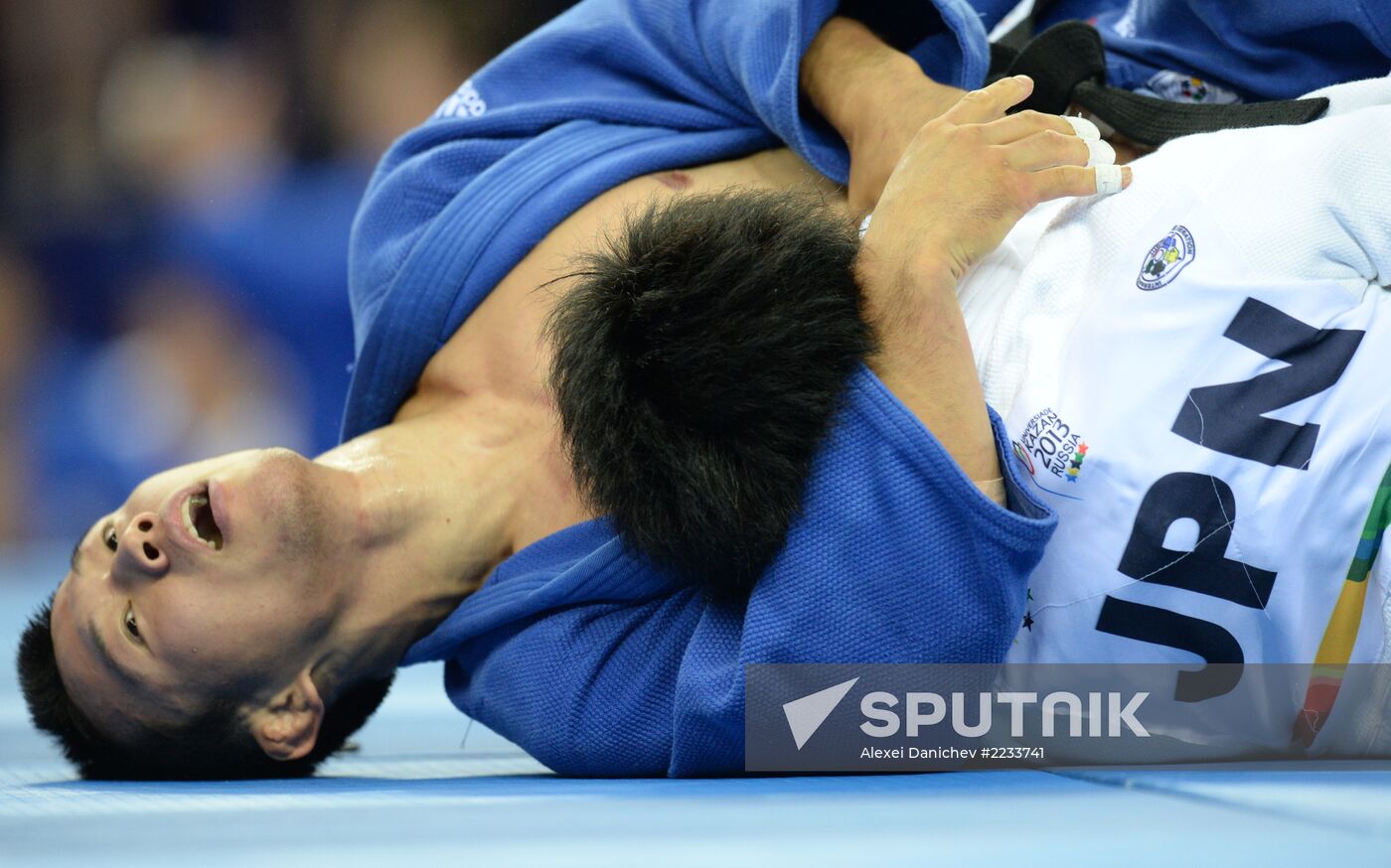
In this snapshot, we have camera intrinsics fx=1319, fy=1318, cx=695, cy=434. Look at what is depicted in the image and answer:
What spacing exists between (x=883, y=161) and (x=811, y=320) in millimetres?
362

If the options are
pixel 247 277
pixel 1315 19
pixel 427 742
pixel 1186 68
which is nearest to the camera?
pixel 1315 19

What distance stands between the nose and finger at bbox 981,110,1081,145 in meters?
0.91

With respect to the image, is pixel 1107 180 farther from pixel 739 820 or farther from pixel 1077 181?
pixel 739 820

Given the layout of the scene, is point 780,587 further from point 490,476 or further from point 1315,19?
point 1315,19

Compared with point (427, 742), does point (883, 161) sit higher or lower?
higher

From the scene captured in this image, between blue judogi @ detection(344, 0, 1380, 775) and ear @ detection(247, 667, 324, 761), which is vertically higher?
blue judogi @ detection(344, 0, 1380, 775)

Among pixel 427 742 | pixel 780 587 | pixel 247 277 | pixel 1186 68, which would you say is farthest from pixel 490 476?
pixel 247 277

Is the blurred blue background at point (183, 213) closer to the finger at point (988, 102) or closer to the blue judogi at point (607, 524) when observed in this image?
the blue judogi at point (607, 524)

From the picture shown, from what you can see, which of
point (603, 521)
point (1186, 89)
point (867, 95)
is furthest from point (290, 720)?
point (1186, 89)

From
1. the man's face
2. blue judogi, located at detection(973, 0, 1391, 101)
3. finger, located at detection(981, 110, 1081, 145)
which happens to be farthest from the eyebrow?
blue judogi, located at detection(973, 0, 1391, 101)

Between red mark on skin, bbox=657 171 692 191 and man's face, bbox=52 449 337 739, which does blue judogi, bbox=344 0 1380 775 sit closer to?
red mark on skin, bbox=657 171 692 191

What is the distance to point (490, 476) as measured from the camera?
145 centimetres

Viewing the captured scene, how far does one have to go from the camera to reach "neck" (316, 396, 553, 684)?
1418mm
